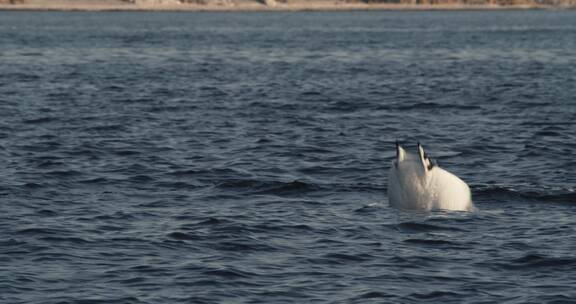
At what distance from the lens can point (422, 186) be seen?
22.7 metres

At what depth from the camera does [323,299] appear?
56.9ft

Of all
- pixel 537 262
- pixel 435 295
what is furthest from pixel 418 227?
pixel 435 295

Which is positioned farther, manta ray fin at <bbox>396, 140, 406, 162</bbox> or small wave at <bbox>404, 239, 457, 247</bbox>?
manta ray fin at <bbox>396, 140, 406, 162</bbox>

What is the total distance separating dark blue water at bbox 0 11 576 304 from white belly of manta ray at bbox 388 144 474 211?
335 millimetres

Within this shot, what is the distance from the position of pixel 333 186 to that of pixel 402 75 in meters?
37.6

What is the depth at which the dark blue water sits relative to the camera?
60.7 feet

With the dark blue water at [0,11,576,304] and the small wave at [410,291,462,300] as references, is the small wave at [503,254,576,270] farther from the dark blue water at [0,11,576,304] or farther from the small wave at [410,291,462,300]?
the small wave at [410,291,462,300]

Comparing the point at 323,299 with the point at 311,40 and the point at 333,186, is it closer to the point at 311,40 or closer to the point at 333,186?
the point at 333,186

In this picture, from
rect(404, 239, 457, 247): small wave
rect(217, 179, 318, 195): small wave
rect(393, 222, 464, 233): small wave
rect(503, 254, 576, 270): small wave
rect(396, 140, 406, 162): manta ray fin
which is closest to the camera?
rect(503, 254, 576, 270): small wave

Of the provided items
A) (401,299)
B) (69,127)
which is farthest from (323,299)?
(69,127)

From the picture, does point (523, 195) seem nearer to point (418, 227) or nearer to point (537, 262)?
point (418, 227)

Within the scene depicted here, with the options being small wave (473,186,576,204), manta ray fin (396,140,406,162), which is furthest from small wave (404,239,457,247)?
small wave (473,186,576,204)

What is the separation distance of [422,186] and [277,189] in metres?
5.17

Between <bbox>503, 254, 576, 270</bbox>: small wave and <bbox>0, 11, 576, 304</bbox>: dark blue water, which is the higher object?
<bbox>503, 254, 576, 270</bbox>: small wave
